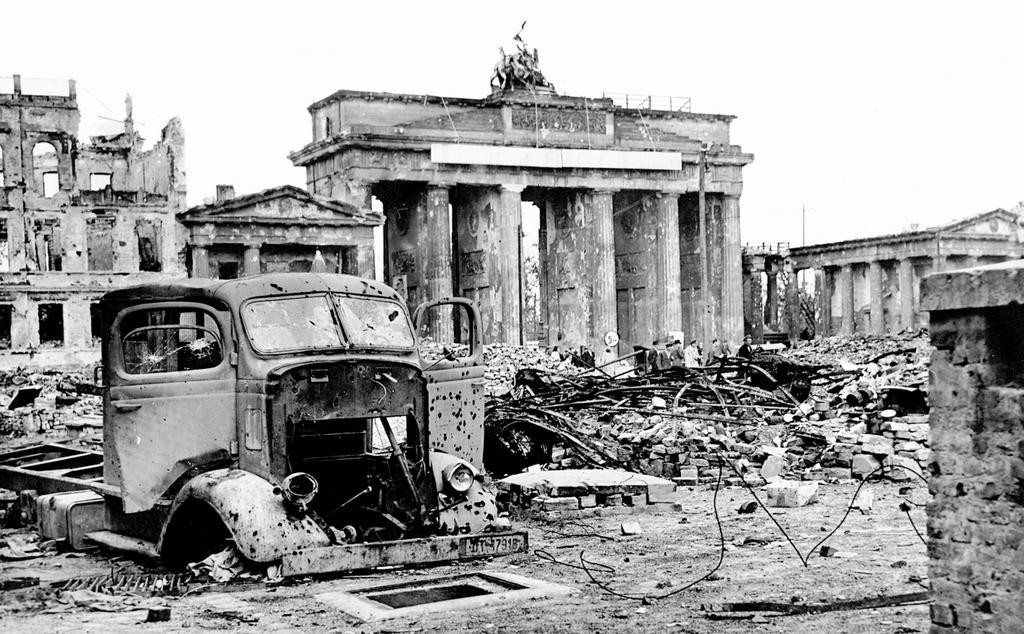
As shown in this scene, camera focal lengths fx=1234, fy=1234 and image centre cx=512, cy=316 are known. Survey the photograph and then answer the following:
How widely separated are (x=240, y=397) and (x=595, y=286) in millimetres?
42252

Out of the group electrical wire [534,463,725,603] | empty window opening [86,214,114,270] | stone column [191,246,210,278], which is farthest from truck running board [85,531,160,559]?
empty window opening [86,214,114,270]

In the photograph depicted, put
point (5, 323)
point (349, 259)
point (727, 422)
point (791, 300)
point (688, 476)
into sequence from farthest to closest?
point (791, 300) → point (5, 323) → point (349, 259) → point (727, 422) → point (688, 476)

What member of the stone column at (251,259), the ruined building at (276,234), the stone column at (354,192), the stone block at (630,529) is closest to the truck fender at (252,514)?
the stone block at (630,529)

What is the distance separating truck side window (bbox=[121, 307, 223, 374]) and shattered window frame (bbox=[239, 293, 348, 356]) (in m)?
0.37

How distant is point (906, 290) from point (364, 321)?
5030 centimetres

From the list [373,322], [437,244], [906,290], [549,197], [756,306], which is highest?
[549,197]

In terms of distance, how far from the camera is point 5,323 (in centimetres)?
4628

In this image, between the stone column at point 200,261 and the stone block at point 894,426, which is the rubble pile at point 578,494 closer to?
the stone block at point 894,426

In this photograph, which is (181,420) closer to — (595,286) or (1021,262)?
(1021,262)

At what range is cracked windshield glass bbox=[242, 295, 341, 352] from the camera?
9.12 metres

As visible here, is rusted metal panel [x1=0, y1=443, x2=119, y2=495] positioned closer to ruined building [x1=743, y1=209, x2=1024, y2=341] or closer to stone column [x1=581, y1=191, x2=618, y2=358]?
stone column [x1=581, y1=191, x2=618, y2=358]

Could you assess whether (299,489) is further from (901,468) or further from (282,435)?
(901,468)

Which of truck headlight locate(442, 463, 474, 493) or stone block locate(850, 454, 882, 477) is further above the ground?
truck headlight locate(442, 463, 474, 493)

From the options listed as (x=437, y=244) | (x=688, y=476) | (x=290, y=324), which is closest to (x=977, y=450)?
(x=290, y=324)
